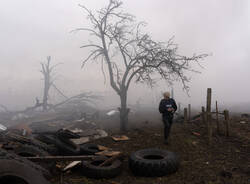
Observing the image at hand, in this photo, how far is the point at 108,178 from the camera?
5793 mm

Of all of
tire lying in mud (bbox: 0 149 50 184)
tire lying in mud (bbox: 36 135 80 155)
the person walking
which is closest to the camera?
tire lying in mud (bbox: 0 149 50 184)

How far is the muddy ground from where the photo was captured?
18.3 ft

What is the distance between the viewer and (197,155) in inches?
297

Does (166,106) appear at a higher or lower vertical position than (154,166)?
higher

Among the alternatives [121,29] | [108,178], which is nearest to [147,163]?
[108,178]

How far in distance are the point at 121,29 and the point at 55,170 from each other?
10157 millimetres

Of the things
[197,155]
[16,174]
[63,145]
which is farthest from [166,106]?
[16,174]

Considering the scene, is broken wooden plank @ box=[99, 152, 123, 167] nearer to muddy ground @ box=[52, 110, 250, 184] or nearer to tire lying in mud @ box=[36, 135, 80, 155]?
muddy ground @ box=[52, 110, 250, 184]

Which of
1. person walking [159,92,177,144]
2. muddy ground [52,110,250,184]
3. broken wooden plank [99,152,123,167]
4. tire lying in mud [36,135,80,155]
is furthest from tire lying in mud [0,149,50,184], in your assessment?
person walking [159,92,177,144]

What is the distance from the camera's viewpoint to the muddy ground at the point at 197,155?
556 centimetres

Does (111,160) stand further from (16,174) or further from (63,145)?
(16,174)

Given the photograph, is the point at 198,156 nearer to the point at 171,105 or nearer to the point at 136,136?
the point at 171,105

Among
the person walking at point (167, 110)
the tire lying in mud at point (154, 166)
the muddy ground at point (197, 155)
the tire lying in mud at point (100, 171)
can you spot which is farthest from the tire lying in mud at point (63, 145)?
the person walking at point (167, 110)

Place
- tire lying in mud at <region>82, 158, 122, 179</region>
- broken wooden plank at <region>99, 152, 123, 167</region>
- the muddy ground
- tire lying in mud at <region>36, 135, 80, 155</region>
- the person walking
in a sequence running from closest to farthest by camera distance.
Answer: the muddy ground
tire lying in mud at <region>82, 158, 122, 179</region>
broken wooden plank at <region>99, 152, 123, 167</region>
tire lying in mud at <region>36, 135, 80, 155</region>
the person walking
